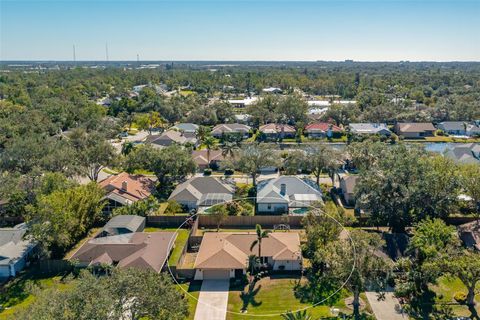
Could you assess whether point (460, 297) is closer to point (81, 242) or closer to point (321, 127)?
point (81, 242)

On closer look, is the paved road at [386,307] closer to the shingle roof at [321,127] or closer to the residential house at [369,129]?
the residential house at [369,129]

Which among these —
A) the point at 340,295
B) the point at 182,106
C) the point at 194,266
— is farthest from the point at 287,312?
the point at 182,106

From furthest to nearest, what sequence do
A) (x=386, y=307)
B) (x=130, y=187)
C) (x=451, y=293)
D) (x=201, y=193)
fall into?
(x=130, y=187), (x=201, y=193), (x=451, y=293), (x=386, y=307)

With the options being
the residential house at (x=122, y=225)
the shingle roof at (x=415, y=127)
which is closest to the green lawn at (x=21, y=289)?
the residential house at (x=122, y=225)

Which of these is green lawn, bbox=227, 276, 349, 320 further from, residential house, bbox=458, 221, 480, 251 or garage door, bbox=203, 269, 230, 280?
residential house, bbox=458, 221, 480, 251

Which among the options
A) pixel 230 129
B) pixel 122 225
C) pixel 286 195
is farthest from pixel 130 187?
pixel 230 129

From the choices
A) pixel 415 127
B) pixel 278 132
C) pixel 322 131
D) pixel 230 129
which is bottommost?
pixel 278 132

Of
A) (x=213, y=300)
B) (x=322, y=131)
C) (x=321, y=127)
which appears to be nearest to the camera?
(x=213, y=300)
